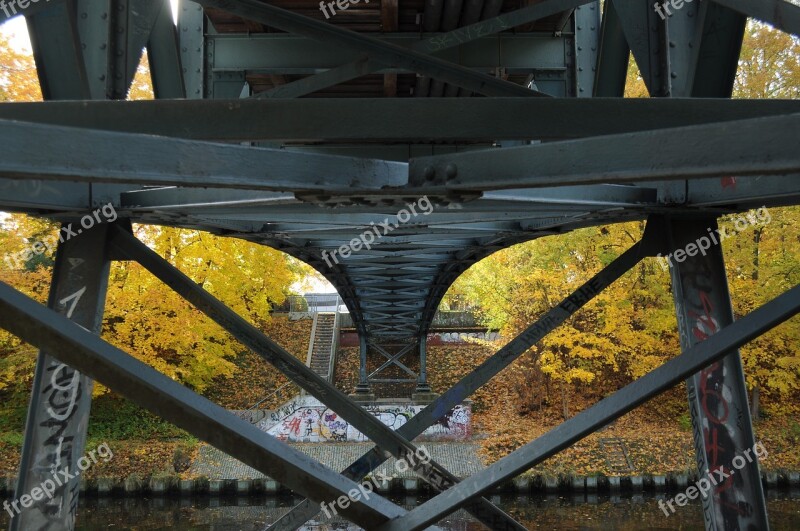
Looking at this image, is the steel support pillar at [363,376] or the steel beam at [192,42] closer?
the steel beam at [192,42]

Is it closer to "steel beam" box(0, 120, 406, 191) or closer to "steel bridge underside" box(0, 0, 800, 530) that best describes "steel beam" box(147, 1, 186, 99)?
"steel bridge underside" box(0, 0, 800, 530)

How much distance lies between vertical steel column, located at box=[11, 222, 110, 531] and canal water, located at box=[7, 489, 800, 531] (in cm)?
1323

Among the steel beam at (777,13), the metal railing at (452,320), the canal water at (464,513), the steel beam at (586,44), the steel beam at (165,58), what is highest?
the metal railing at (452,320)

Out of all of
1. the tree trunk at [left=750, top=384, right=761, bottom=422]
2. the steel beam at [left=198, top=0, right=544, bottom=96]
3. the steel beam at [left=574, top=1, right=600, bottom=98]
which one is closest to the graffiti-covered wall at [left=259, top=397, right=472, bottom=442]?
the tree trunk at [left=750, top=384, right=761, bottom=422]

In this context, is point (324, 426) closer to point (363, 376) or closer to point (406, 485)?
point (406, 485)

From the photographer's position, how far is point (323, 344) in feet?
107

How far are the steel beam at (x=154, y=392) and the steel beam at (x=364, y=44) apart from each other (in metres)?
2.25

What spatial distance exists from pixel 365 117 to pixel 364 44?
1870 millimetres

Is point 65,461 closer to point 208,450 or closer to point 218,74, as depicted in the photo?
point 218,74

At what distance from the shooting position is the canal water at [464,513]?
54.9ft

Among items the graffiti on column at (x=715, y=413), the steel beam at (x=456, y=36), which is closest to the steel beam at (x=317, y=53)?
the steel beam at (x=456, y=36)

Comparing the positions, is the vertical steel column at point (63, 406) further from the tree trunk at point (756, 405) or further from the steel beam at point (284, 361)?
the tree trunk at point (756, 405)

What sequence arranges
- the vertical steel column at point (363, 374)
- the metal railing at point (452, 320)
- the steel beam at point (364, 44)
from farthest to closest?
the metal railing at point (452, 320) < the vertical steel column at point (363, 374) < the steel beam at point (364, 44)

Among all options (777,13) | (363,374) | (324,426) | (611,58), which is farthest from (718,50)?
(363,374)
